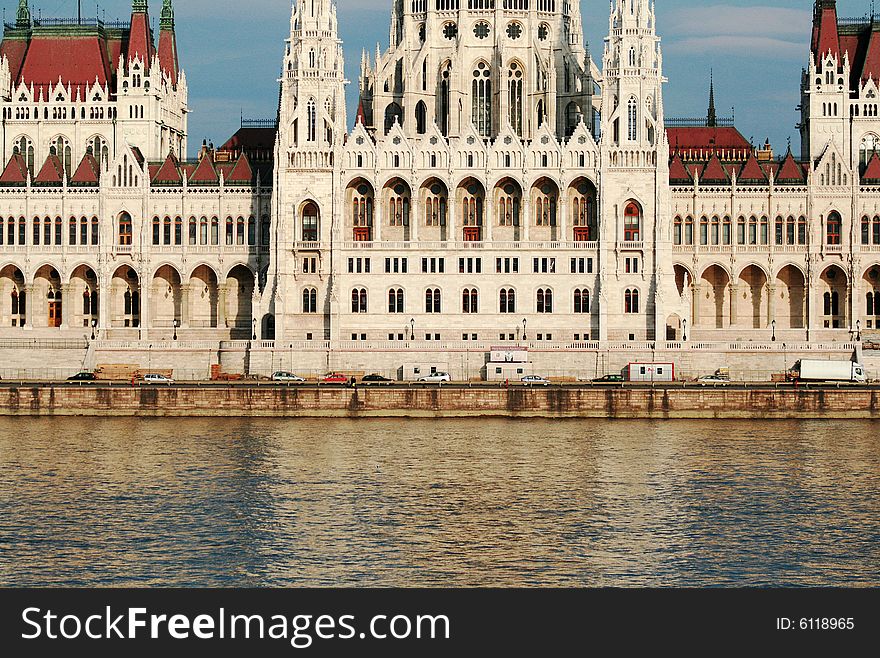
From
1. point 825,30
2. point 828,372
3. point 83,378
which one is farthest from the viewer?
point 825,30

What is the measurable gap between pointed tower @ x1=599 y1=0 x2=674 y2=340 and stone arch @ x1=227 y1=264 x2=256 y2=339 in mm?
29766

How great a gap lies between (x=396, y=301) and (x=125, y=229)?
2415 cm

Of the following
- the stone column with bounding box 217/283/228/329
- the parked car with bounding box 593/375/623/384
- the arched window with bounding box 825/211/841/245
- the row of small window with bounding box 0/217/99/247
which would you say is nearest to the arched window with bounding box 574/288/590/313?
the parked car with bounding box 593/375/623/384

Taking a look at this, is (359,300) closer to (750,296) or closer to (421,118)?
(421,118)

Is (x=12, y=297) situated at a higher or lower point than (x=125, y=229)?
lower

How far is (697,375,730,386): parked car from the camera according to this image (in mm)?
106956

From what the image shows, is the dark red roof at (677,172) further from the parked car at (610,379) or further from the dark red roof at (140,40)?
the dark red roof at (140,40)

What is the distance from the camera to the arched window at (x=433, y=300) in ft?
406

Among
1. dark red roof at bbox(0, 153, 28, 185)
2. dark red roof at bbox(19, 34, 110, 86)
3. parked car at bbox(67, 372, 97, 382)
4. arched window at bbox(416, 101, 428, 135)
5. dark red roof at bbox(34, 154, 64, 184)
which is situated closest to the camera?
parked car at bbox(67, 372, 97, 382)

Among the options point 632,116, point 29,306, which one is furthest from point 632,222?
point 29,306

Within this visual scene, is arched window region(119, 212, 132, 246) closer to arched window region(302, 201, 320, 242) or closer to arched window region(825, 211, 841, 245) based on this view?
arched window region(302, 201, 320, 242)

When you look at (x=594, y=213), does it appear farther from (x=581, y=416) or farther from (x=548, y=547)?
(x=548, y=547)

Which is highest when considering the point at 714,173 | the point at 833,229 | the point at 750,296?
the point at 714,173

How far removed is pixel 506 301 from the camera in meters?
124
